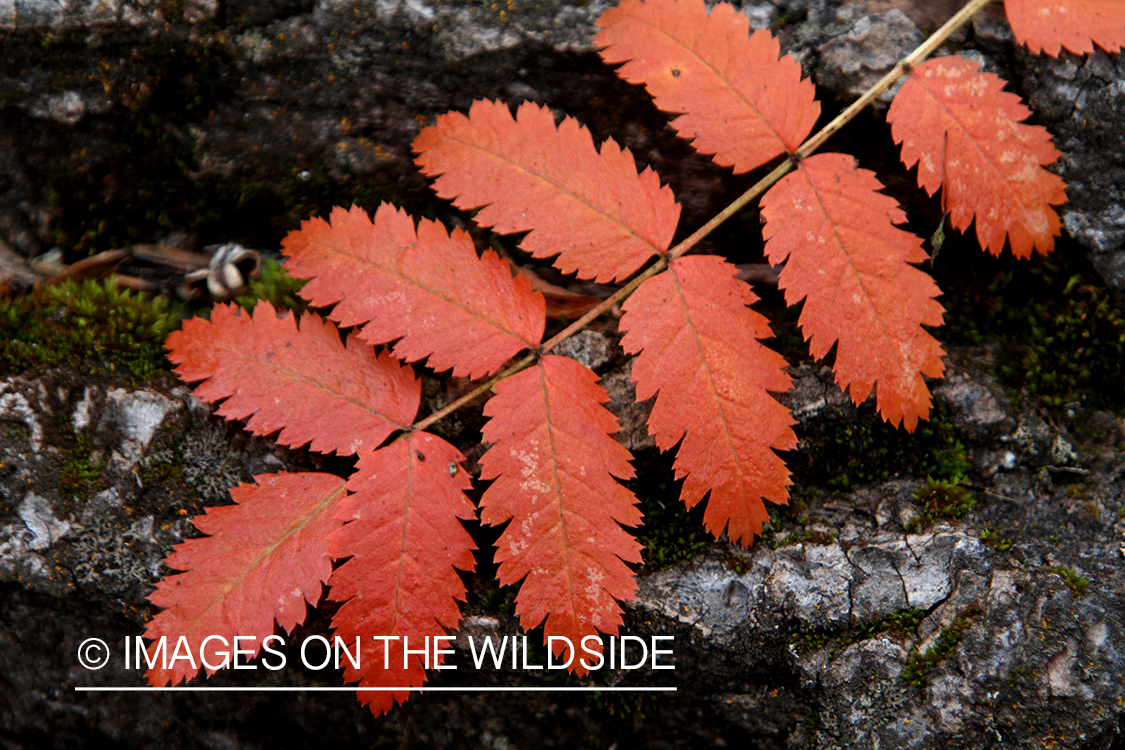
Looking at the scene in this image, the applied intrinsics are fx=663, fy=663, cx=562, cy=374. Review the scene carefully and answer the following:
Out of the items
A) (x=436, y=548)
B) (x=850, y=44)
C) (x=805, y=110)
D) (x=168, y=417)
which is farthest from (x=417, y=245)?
(x=850, y=44)

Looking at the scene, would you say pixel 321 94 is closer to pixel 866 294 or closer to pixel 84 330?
pixel 84 330

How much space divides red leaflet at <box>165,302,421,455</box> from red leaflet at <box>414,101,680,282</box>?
0.64m

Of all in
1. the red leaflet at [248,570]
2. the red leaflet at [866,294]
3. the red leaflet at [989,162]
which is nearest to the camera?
the red leaflet at [248,570]

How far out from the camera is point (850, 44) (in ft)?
8.54

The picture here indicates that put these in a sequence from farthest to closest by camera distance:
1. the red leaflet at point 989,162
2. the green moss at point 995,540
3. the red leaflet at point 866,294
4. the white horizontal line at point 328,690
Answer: the white horizontal line at point 328,690, the green moss at point 995,540, the red leaflet at point 989,162, the red leaflet at point 866,294

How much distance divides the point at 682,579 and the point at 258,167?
7.82 ft

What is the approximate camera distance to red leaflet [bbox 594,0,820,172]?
2238 millimetres

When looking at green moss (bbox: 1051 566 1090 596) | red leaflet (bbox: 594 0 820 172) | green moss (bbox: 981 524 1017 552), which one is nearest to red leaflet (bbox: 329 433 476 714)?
red leaflet (bbox: 594 0 820 172)

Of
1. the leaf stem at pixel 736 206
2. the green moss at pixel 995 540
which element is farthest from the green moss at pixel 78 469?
the green moss at pixel 995 540

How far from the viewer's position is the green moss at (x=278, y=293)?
256cm

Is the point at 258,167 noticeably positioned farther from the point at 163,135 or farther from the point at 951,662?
the point at 951,662

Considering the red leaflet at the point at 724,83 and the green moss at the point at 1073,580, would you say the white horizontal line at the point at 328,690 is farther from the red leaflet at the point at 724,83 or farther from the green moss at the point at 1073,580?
the red leaflet at the point at 724,83

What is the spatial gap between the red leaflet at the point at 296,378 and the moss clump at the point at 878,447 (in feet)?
4.99

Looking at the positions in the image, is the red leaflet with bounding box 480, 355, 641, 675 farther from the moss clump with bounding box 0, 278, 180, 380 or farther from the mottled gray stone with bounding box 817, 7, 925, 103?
the mottled gray stone with bounding box 817, 7, 925, 103
